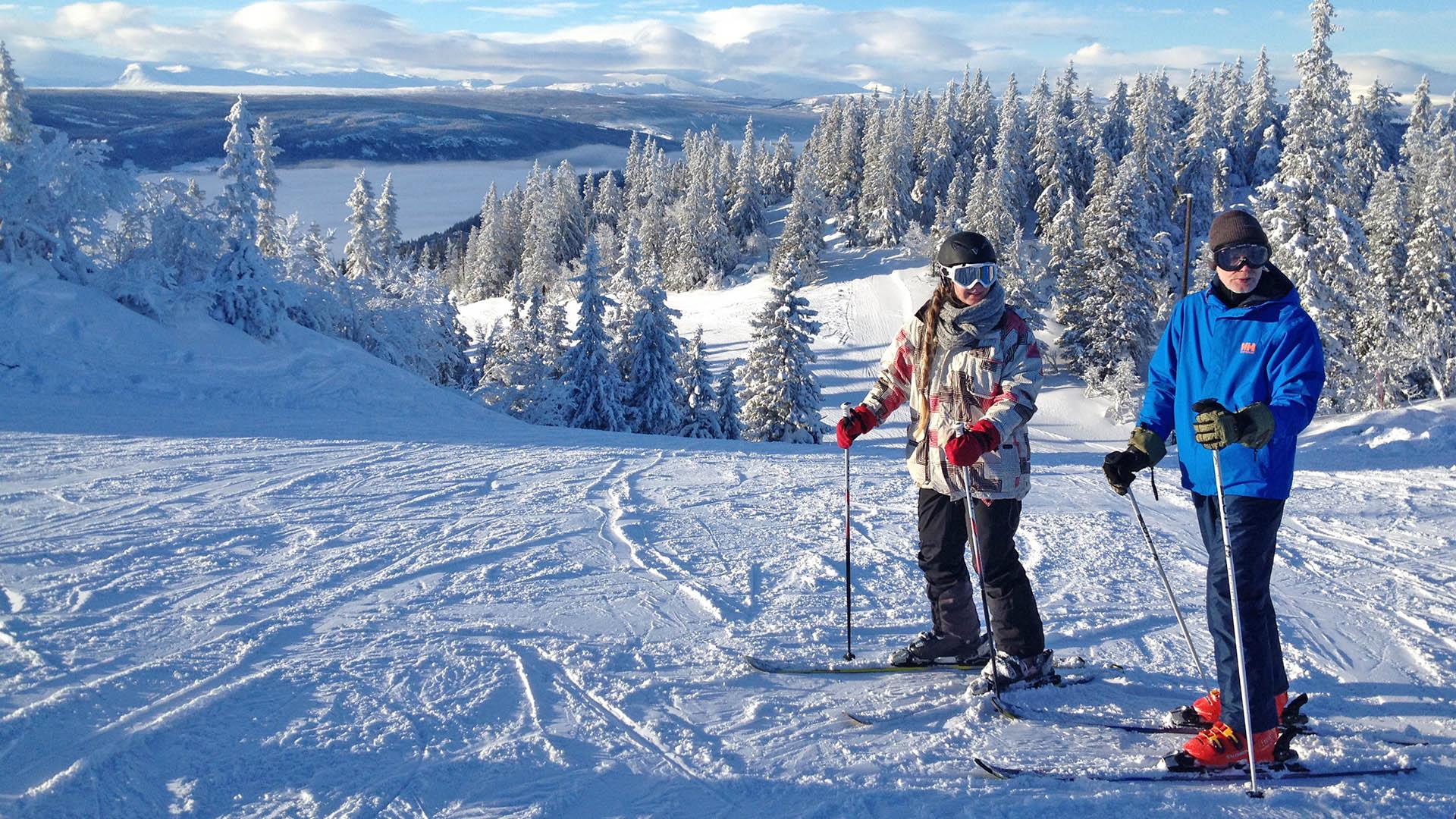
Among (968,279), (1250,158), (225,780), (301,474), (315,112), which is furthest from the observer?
(315,112)

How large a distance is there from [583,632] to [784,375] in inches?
909

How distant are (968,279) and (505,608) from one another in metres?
3.19

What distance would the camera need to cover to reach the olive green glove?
2.93 meters

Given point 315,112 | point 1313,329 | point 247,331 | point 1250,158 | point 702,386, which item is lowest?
point 702,386

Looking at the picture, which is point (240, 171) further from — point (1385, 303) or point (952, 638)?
point (1385, 303)

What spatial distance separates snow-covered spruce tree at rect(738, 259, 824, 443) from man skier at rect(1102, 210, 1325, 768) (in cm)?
2368

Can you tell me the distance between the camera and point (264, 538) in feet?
20.3

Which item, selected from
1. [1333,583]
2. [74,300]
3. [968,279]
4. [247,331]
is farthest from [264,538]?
[247,331]

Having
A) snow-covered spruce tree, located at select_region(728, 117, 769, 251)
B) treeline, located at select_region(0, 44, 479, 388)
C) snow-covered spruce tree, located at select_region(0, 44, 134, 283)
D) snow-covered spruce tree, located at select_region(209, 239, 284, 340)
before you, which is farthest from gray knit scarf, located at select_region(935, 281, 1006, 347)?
snow-covered spruce tree, located at select_region(728, 117, 769, 251)

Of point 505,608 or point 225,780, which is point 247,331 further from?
point 225,780

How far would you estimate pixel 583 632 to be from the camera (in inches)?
187

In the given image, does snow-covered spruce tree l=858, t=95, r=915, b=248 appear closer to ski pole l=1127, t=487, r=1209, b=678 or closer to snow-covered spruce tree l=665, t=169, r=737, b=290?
snow-covered spruce tree l=665, t=169, r=737, b=290

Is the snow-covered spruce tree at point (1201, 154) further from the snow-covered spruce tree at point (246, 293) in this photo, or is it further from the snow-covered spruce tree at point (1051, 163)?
the snow-covered spruce tree at point (246, 293)

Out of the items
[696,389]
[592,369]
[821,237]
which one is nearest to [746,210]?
[821,237]
